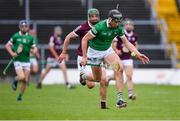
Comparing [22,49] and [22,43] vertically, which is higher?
[22,43]

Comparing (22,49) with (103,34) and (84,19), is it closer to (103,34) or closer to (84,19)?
(103,34)

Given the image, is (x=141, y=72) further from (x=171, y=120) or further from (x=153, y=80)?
(x=171, y=120)

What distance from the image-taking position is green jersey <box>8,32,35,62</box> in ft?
88.3

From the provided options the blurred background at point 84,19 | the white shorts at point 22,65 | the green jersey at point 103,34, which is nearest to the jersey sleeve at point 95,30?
the green jersey at point 103,34

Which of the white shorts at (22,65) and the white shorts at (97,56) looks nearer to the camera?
the white shorts at (97,56)

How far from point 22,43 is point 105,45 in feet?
22.7

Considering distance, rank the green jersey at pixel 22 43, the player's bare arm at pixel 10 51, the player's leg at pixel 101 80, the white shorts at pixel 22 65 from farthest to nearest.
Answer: the green jersey at pixel 22 43, the white shorts at pixel 22 65, the player's bare arm at pixel 10 51, the player's leg at pixel 101 80

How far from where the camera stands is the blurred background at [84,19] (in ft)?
129

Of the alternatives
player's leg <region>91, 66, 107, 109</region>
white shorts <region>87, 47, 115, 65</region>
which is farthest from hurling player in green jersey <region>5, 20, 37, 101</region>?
white shorts <region>87, 47, 115, 65</region>

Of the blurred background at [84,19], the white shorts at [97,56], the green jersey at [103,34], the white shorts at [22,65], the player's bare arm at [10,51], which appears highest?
the green jersey at [103,34]

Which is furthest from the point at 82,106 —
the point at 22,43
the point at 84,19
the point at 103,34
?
the point at 84,19

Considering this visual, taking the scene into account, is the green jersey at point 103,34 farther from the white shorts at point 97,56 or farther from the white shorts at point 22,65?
the white shorts at point 22,65

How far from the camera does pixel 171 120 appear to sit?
18453 millimetres

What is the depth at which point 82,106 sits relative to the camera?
2248 cm
